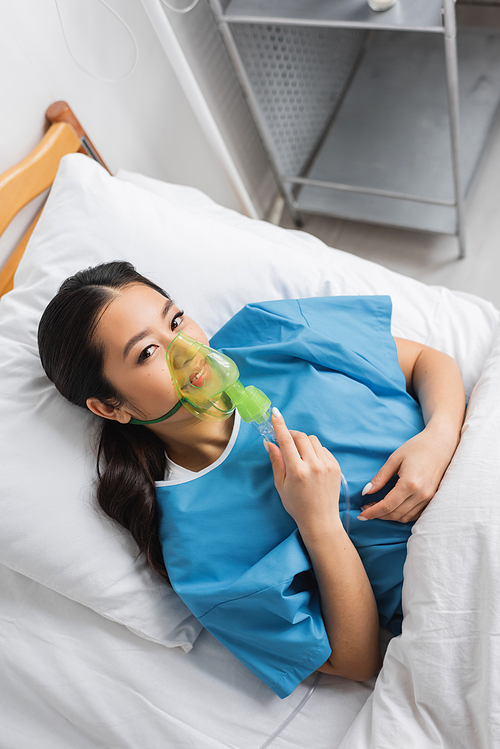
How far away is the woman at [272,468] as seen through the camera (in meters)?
0.98

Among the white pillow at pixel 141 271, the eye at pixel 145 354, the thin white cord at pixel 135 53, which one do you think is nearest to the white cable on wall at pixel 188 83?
the thin white cord at pixel 135 53

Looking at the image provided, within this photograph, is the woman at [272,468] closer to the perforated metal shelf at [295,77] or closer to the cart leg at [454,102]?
the cart leg at [454,102]

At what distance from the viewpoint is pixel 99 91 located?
5.46ft

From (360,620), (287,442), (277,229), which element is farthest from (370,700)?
(277,229)

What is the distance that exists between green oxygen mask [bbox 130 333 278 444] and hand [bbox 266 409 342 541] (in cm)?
7

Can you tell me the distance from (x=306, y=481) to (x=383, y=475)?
0.17 metres

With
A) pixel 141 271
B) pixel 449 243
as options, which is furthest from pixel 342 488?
pixel 449 243

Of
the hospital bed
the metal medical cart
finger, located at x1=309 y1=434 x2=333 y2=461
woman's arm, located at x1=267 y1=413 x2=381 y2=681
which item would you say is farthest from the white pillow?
the metal medical cart

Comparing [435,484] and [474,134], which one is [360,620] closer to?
[435,484]

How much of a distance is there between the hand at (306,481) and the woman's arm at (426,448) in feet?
0.29

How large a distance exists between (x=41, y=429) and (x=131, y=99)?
117cm

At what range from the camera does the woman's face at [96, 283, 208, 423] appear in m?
1.02

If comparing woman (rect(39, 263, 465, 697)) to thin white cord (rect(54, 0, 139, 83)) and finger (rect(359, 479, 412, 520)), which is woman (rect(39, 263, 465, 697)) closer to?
finger (rect(359, 479, 412, 520))

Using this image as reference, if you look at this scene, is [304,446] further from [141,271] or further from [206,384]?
[141,271]
